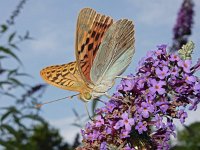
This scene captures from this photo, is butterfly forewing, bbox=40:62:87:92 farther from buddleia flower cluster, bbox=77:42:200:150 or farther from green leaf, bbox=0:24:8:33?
green leaf, bbox=0:24:8:33

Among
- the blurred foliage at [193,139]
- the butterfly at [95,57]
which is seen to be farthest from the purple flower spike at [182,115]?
the blurred foliage at [193,139]

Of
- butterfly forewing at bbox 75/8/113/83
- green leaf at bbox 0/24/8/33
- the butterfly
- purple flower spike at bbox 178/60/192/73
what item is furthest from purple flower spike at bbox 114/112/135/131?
green leaf at bbox 0/24/8/33

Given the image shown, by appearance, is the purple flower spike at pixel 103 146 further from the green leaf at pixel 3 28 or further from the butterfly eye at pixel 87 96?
the green leaf at pixel 3 28

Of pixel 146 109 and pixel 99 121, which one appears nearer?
pixel 146 109

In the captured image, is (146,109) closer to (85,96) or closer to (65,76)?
(85,96)

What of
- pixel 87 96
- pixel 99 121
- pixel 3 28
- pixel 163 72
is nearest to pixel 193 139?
pixel 3 28

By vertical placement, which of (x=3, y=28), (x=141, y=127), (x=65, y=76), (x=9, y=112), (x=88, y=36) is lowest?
(x=141, y=127)

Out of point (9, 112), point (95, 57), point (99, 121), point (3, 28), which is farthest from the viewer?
point (3, 28)
